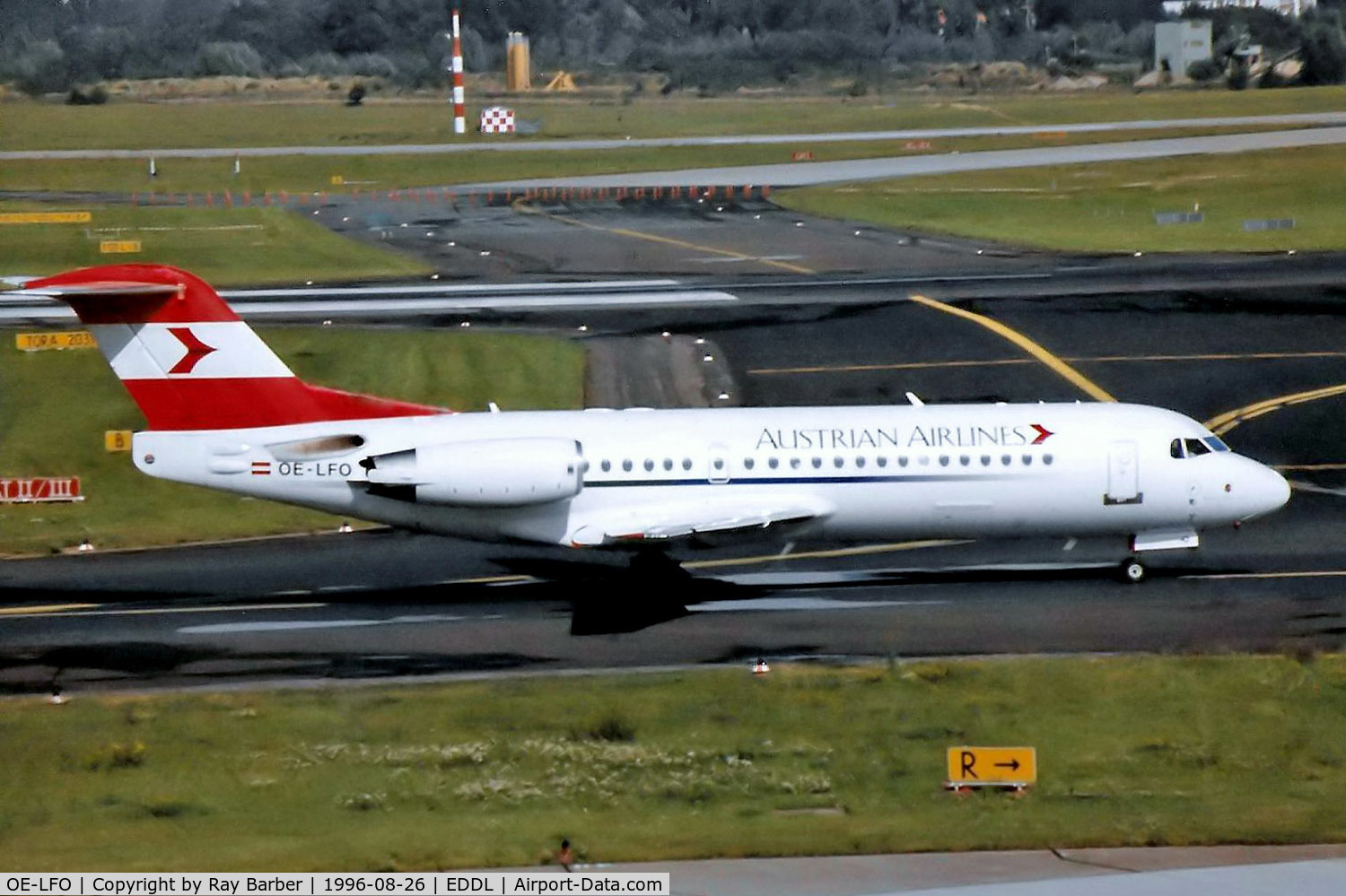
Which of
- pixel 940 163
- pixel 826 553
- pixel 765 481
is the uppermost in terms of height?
pixel 765 481

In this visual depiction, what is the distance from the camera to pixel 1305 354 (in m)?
47.5

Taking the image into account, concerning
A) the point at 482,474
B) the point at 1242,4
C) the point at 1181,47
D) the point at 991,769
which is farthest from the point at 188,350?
the point at 1242,4

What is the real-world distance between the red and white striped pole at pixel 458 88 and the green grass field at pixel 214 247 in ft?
66.0

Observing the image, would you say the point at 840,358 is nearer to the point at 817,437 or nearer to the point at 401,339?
the point at 401,339

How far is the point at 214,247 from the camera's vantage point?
68062 millimetres

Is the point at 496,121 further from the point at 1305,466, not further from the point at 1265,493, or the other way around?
the point at 1265,493

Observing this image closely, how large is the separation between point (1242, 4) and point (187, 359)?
3058 inches

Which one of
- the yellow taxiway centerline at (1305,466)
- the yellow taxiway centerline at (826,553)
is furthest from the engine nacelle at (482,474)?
the yellow taxiway centerline at (1305,466)

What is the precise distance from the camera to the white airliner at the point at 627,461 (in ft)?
96.7

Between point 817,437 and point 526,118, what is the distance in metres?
71.6

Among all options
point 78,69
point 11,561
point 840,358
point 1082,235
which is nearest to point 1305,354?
point 840,358

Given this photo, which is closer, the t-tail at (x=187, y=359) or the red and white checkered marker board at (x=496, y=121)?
the t-tail at (x=187, y=359)

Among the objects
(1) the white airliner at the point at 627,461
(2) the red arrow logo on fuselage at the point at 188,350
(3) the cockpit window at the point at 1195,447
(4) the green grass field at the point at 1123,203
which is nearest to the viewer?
(1) the white airliner at the point at 627,461

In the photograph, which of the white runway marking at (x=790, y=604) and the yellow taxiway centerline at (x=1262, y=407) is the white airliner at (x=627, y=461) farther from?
the yellow taxiway centerline at (x=1262, y=407)
